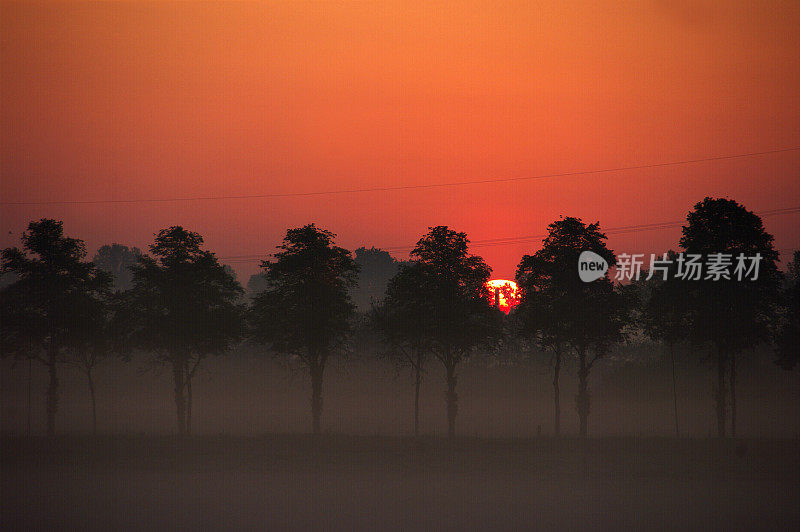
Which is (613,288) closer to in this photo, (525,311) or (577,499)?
(525,311)

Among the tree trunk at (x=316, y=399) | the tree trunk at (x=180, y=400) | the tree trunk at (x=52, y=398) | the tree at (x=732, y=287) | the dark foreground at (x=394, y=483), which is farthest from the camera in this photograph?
the tree trunk at (x=52, y=398)

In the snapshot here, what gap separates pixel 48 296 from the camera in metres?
54.6

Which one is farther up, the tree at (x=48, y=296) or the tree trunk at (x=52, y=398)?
the tree at (x=48, y=296)

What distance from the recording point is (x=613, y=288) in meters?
51.6

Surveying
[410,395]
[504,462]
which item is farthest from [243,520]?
[410,395]

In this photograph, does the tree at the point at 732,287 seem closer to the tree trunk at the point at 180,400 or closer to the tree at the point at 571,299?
the tree at the point at 571,299

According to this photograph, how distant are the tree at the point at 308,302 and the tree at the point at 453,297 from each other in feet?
17.3

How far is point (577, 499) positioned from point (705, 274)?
804 inches

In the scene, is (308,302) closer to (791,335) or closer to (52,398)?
(52,398)

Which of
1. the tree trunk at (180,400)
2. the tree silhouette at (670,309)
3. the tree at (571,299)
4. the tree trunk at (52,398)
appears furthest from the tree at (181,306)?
the tree silhouette at (670,309)

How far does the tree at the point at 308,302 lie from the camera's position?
5225 centimetres

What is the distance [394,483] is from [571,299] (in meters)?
17.7

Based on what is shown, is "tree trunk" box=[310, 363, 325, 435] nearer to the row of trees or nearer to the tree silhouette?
the row of trees

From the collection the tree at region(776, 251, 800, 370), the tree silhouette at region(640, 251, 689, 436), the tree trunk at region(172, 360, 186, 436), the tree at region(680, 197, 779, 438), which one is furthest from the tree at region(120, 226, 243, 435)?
the tree at region(776, 251, 800, 370)
